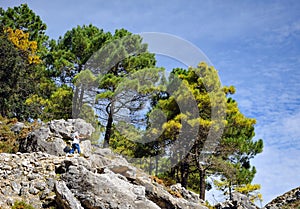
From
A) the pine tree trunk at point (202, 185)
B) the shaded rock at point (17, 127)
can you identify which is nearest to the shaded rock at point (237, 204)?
the pine tree trunk at point (202, 185)

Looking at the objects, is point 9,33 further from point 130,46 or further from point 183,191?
point 183,191

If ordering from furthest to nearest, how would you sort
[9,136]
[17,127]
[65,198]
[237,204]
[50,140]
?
[17,127] < [9,136] < [237,204] < [50,140] < [65,198]

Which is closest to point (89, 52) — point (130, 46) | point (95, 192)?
point (130, 46)

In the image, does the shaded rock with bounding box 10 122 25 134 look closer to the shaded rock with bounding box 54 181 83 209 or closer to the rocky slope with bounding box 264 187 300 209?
the shaded rock with bounding box 54 181 83 209

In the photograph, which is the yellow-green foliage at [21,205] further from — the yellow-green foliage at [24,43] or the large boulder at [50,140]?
the yellow-green foliage at [24,43]

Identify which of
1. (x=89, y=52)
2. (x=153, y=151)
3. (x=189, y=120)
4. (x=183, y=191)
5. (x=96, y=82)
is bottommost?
(x=183, y=191)

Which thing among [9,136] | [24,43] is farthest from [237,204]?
[24,43]

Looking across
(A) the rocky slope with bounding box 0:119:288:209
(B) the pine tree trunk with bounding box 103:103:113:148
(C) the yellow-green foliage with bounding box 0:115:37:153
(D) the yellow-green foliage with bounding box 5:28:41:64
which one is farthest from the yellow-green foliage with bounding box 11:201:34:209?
(D) the yellow-green foliage with bounding box 5:28:41:64

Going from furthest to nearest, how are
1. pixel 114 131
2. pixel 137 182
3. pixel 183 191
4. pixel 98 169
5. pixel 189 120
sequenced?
pixel 114 131
pixel 189 120
pixel 183 191
pixel 137 182
pixel 98 169

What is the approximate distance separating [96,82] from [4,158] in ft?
35.4

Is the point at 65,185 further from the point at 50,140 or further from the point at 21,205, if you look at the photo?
the point at 50,140

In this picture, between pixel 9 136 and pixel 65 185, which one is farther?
pixel 9 136

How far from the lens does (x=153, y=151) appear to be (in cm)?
2050

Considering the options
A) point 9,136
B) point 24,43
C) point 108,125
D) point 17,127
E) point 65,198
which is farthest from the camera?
point 24,43
